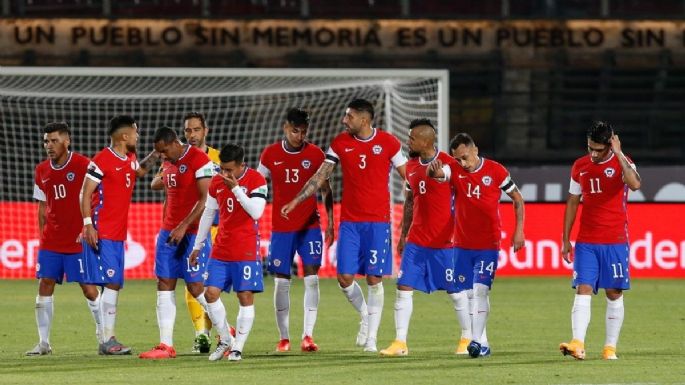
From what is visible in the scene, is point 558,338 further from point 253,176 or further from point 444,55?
point 444,55

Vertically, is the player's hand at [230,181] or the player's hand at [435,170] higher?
the player's hand at [435,170]

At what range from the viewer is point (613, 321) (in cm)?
1159

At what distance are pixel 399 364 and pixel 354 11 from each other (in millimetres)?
22961

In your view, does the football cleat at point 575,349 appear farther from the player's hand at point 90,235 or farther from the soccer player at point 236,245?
the player's hand at point 90,235

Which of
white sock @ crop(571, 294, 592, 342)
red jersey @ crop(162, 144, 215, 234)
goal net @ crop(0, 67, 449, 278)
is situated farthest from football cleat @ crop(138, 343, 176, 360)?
goal net @ crop(0, 67, 449, 278)

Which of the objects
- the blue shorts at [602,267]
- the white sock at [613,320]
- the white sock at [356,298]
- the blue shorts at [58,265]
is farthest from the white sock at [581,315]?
the blue shorts at [58,265]

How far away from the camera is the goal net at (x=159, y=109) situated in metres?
21.0

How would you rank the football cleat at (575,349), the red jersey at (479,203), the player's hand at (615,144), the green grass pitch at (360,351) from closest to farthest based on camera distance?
the green grass pitch at (360,351), the player's hand at (615,144), the football cleat at (575,349), the red jersey at (479,203)

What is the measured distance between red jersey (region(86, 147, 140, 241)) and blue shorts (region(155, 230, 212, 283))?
456 mm

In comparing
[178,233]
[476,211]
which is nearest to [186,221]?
[178,233]

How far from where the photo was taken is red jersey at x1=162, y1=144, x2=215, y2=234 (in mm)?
12062

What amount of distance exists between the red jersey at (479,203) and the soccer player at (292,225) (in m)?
1.20

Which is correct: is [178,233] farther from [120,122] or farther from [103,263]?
[120,122]

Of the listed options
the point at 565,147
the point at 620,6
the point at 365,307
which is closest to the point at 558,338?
the point at 365,307
